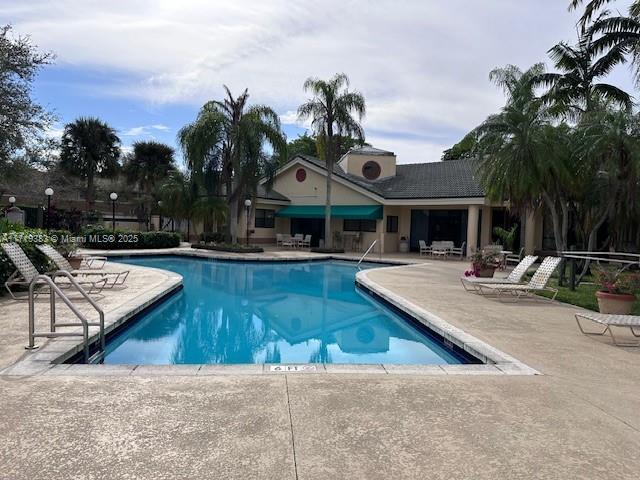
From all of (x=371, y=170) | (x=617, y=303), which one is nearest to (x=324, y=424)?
(x=617, y=303)

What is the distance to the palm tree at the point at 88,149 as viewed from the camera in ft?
122

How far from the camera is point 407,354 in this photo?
8539 millimetres

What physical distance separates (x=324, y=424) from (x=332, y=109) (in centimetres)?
2512

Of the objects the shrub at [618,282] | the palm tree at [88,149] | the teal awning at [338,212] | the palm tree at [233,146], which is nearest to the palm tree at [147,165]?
the palm tree at [88,149]

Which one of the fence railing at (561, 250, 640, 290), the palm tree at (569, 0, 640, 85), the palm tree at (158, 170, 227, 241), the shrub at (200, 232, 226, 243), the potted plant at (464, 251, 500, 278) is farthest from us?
the shrub at (200, 232, 226, 243)

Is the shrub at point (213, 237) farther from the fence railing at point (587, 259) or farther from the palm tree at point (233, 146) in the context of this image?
the fence railing at point (587, 259)

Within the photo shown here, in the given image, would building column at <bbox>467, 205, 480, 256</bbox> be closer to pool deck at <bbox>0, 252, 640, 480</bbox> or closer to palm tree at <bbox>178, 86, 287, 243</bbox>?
palm tree at <bbox>178, 86, 287, 243</bbox>

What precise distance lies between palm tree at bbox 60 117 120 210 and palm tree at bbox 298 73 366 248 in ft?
62.8

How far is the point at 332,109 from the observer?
27.5m

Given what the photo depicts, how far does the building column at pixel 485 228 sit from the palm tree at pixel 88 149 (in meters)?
28.9

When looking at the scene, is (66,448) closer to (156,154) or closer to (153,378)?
(153,378)

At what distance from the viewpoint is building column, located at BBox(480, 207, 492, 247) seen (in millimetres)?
27781

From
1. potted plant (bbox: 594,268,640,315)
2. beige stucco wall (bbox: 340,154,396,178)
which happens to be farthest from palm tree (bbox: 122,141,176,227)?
potted plant (bbox: 594,268,640,315)

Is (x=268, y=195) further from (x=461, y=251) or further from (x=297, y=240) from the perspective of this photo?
(x=461, y=251)
